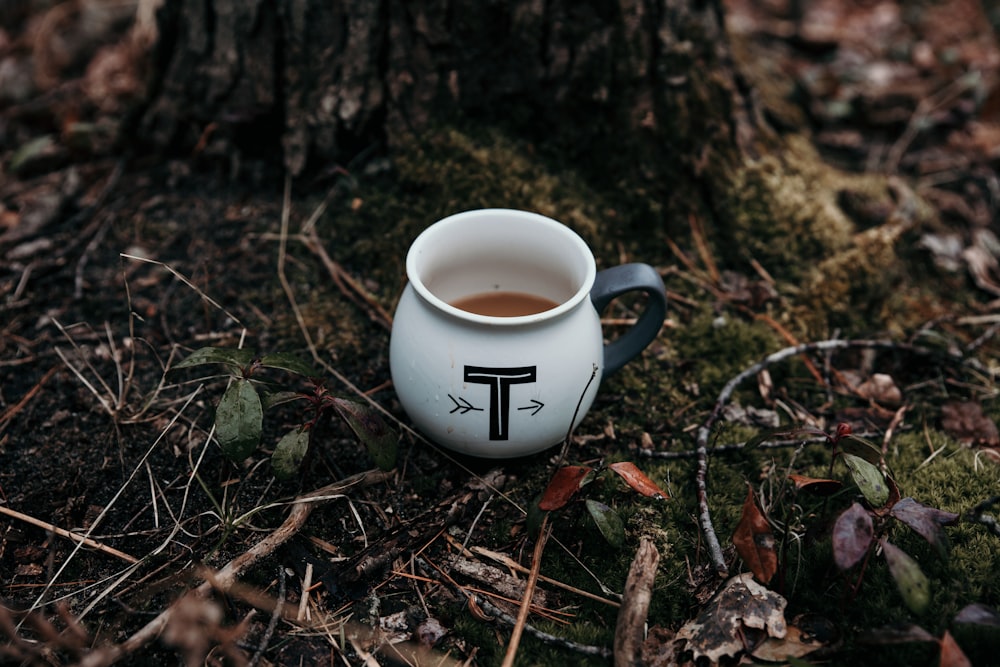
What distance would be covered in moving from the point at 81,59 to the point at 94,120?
73 cm

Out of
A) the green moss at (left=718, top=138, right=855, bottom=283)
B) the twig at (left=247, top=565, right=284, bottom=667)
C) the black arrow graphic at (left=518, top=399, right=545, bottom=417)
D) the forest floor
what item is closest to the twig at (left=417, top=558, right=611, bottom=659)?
the forest floor

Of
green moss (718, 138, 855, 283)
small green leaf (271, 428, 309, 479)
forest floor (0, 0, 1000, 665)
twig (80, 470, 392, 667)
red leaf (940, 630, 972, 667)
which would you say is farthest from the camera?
green moss (718, 138, 855, 283)

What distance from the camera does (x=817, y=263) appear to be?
2621mm

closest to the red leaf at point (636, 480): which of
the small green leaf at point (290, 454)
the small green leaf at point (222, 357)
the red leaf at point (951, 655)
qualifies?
the red leaf at point (951, 655)

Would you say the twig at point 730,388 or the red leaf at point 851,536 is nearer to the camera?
the red leaf at point 851,536

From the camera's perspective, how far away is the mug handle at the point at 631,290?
185 cm

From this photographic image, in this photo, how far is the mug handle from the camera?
6.06 feet

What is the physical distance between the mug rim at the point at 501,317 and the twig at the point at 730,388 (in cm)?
55

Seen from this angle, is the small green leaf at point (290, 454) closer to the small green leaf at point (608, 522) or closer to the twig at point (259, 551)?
the twig at point (259, 551)

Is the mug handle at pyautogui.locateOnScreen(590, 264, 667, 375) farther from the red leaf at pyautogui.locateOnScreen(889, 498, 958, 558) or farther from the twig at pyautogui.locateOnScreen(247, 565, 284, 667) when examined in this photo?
the twig at pyautogui.locateOnScreen(247, 565, 284, 667)

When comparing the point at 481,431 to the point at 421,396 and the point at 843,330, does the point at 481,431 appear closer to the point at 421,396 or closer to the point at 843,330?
the point at 421,396

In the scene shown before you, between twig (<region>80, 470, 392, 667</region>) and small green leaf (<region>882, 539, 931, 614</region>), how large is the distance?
1.17 m

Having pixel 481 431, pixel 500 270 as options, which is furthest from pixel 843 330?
pixel 481 431

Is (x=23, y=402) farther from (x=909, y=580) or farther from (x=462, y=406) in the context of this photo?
(x=909, y=580)
